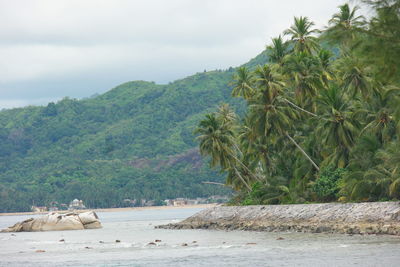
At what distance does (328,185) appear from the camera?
5266cm

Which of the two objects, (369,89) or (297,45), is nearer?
(369,89)

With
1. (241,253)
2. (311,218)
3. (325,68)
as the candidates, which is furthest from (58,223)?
(241,253)

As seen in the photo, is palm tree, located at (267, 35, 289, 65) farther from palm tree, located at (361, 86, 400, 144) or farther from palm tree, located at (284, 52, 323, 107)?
palm tree, located at (361, 86, 400, 144)

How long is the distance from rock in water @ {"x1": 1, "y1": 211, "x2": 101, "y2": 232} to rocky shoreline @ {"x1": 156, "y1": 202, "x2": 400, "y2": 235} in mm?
15652

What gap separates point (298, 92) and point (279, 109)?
7.43 ft

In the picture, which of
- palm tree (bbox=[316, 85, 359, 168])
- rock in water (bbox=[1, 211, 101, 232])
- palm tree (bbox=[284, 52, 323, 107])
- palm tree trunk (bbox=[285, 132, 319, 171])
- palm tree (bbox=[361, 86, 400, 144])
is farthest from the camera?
rock in water (bbox=[1, 211, 101, 232])

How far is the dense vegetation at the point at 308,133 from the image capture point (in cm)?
4728

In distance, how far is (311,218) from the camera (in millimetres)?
48906

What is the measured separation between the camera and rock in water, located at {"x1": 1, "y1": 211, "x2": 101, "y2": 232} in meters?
76.4

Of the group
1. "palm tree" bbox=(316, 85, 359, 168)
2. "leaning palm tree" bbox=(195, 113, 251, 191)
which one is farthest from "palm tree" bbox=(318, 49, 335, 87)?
"leaning palm tree" bbox=(195, 113, 251, 191)

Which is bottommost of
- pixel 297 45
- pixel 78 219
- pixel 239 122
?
pixel 78 219

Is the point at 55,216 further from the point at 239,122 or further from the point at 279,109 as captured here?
the point at 279,109

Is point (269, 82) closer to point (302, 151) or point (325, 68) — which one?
point (325, 68)

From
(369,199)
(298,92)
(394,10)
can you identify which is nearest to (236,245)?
(369,199)
